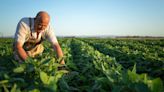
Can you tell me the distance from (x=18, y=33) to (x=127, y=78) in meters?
3.11

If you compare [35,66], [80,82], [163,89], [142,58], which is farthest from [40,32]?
[142,58]

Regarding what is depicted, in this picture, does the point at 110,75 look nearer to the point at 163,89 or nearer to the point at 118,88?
the point at 118,88

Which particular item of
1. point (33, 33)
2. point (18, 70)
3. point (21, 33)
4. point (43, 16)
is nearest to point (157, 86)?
point (18, 70)

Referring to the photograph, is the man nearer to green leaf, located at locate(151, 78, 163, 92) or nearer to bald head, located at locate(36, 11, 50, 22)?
bald head, located at locate(36, 11, 50, 22)

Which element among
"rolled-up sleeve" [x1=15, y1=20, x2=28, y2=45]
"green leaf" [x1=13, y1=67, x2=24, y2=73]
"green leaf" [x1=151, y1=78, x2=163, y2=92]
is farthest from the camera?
"rolled-up sleeve" [x1=15, y1=20, x2=28, y2=45]

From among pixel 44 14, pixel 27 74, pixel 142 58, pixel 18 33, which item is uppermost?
pixel 44 14

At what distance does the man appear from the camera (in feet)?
15.6

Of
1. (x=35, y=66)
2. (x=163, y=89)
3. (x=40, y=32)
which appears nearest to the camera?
(x=163, y=89)

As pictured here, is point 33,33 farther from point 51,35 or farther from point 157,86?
point 157,86

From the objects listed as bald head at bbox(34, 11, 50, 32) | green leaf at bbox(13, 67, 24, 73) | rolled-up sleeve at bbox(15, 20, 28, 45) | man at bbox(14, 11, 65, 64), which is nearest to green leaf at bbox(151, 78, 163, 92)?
green leaf at bbox(13, 67, 24, 73)

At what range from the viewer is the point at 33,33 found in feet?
17.7

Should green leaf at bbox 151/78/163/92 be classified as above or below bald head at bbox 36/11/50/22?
below

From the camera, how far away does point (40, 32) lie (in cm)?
553

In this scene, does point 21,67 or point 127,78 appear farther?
point 21,67
